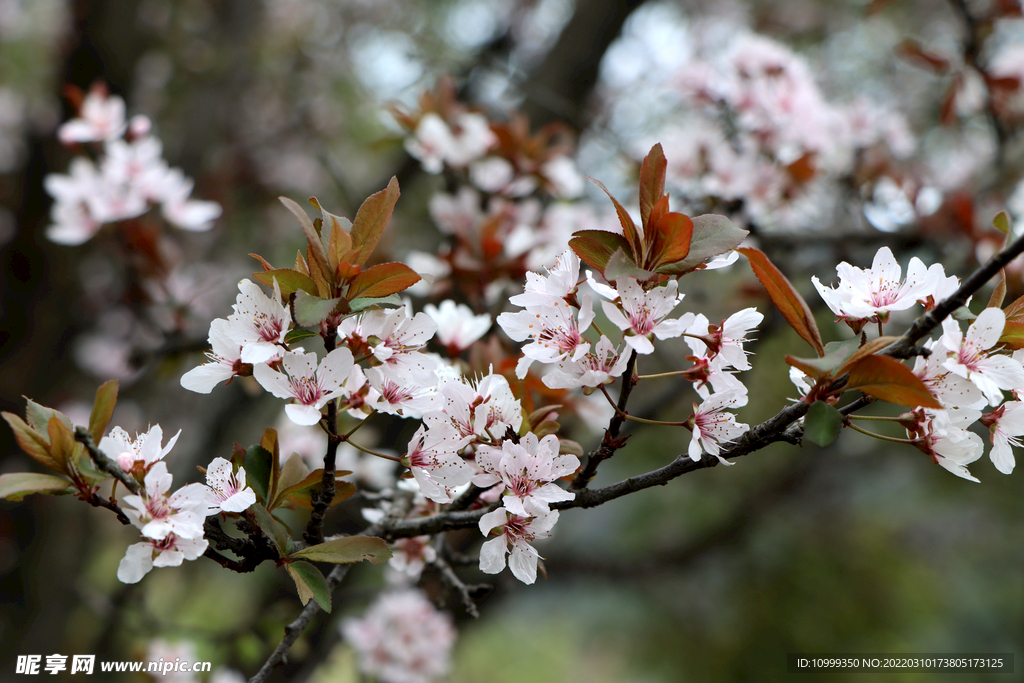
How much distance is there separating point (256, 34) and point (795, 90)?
3267 millimetres

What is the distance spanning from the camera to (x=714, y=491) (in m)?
4.39

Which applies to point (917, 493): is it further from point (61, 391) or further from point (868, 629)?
point (61, 391)

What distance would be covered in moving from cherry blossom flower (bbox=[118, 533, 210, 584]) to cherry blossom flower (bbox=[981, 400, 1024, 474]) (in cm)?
96

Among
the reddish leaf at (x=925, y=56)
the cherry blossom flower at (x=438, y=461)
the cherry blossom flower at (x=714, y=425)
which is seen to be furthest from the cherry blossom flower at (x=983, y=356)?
the reddish leaf at (x=925, y=56)

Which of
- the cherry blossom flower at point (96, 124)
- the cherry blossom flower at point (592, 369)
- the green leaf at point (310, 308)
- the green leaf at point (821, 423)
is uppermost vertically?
the green leaf at point (310, 308)

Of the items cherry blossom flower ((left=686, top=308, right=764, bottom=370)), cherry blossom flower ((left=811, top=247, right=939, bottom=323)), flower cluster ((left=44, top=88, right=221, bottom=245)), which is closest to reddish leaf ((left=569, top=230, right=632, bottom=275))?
cherry blossom flower ((left=686, top=308, right=764, bottom=370))

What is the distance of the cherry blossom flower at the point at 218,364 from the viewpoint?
76 centimetres

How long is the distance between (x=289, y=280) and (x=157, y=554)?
1.21 ft

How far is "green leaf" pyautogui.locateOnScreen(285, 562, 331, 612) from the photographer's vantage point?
775mm

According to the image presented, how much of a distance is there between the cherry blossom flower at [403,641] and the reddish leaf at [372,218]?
5.74 ft

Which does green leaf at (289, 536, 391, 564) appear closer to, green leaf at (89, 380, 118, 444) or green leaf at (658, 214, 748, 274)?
green leaf at (89, 380, 118, 444)

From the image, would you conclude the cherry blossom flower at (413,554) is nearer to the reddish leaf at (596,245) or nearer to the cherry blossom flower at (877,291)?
the reddish leaf at (596,245)

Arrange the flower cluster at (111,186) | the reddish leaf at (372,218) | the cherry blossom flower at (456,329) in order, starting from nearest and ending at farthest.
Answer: the reddish leaf at (372,218), the cherry blossom flower at (456,329), the flower cluster at (111,186)

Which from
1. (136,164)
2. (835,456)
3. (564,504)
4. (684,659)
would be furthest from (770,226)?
(684,659)
